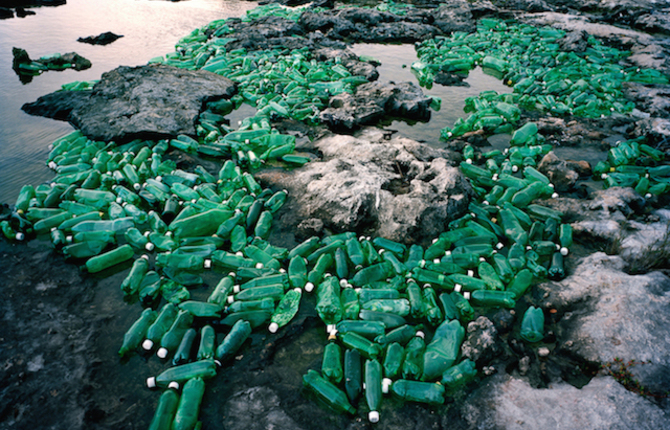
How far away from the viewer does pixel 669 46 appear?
10.6 m

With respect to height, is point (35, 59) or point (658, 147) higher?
point (35, 59)

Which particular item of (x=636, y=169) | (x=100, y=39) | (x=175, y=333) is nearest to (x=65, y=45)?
(x=100, y=39)

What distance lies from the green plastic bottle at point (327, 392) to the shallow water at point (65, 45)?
4.87 meters

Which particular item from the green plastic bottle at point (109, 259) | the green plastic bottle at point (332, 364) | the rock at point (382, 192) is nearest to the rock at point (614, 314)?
the rock at point (382, 192)

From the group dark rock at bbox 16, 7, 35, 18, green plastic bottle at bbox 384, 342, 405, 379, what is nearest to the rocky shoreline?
green plastic bottle at bbox 384, 342, 405, 379

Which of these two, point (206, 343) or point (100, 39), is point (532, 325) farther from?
point (100, 39)

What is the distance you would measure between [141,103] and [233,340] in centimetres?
558

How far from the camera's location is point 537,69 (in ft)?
30.2

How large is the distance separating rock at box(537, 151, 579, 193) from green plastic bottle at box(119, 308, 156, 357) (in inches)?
217

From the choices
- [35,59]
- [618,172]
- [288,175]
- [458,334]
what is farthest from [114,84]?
[618,172]

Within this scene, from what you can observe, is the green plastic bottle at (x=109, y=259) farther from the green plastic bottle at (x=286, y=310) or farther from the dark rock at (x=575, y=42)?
the dark rock at (x=575, y=42)

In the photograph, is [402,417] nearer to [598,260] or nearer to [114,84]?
[598,260]

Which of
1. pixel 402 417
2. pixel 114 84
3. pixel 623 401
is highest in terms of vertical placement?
pixel 114 84

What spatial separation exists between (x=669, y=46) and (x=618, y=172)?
29.0ft
